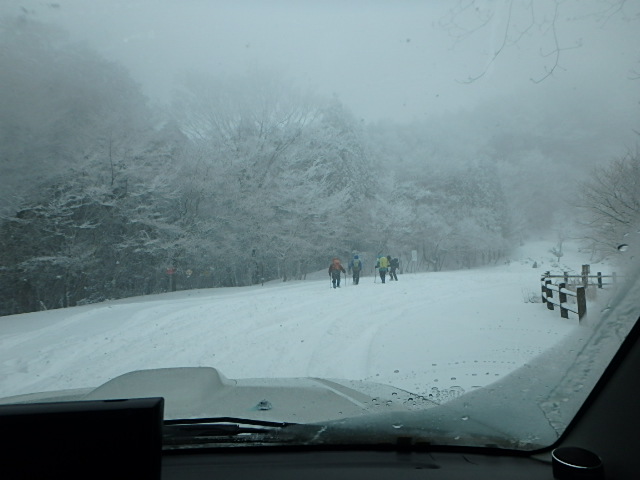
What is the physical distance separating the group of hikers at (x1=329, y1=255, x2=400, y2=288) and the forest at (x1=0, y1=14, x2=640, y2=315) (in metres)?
0.15

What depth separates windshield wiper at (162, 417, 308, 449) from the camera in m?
2.70

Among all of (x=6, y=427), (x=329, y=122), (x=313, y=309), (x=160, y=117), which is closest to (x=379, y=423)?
(x=6, y=427)

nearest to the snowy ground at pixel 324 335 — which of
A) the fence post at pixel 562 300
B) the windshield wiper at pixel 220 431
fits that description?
the fence post at pixel 562 300

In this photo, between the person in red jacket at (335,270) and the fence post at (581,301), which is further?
the person in red jacket at (335,270)

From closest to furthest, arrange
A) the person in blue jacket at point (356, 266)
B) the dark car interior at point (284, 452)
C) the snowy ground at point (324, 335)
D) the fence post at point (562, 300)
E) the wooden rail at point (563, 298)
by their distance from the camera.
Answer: the dark car interior at point (284, 452), the wooden rail at point (563, 298), the fence post at point (562, 300), the snowy ground at point (324, 335), the person in blue jacket at point (356, 266)

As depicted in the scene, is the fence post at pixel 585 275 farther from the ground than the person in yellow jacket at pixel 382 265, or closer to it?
farther from the ground

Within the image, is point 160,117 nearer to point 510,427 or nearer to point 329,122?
point 329,122

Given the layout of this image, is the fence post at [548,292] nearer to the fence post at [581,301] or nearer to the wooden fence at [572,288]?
the wooden fence at [572,288]

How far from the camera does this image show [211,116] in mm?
7238

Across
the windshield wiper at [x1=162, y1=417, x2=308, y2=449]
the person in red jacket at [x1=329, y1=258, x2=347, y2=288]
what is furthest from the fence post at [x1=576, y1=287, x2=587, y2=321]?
the person in red jacket at [x1=329, y1=258, x2=347, y2=288]

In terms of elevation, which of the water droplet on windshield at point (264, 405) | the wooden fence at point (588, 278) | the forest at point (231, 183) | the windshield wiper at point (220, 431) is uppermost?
the forest at point (231, 183)

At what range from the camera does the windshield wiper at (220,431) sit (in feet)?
8.87

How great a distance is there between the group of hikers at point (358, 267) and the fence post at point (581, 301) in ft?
13.5

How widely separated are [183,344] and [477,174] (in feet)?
11.9
